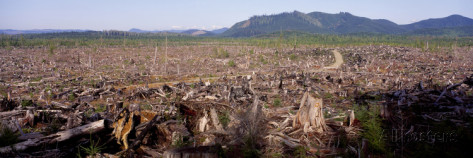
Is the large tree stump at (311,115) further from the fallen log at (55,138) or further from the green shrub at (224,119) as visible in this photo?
the fallen log at (55,138)

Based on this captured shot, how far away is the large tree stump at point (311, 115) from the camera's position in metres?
5.46

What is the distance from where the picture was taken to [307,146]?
16.6 ft

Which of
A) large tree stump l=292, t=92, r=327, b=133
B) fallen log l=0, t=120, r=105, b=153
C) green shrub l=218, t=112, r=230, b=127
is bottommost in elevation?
green shrub l=218, t=112, r=230, b=127

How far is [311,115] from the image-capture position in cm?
559

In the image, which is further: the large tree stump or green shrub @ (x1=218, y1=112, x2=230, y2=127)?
green shrub @ (x1=218, y1=112, x2=230, y2=127)

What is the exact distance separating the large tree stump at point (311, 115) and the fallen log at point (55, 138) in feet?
13.6

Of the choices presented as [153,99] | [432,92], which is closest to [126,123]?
[153,99]

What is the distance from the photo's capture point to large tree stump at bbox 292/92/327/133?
546 cm

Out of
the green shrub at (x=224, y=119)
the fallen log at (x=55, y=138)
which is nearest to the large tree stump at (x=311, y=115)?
the green shrub at (x=224, y=119)

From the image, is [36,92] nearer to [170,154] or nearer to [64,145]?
[64,145]

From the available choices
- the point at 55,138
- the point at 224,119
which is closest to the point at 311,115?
the point at 224,119

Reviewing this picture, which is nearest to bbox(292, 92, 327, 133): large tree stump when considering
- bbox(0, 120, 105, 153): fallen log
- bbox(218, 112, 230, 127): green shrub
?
bbox(218, 112, 230, 127): green shrub

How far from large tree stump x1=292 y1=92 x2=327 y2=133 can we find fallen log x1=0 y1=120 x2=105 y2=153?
4139 millimetres

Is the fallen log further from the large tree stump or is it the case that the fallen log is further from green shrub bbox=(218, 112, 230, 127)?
the large tree stump
